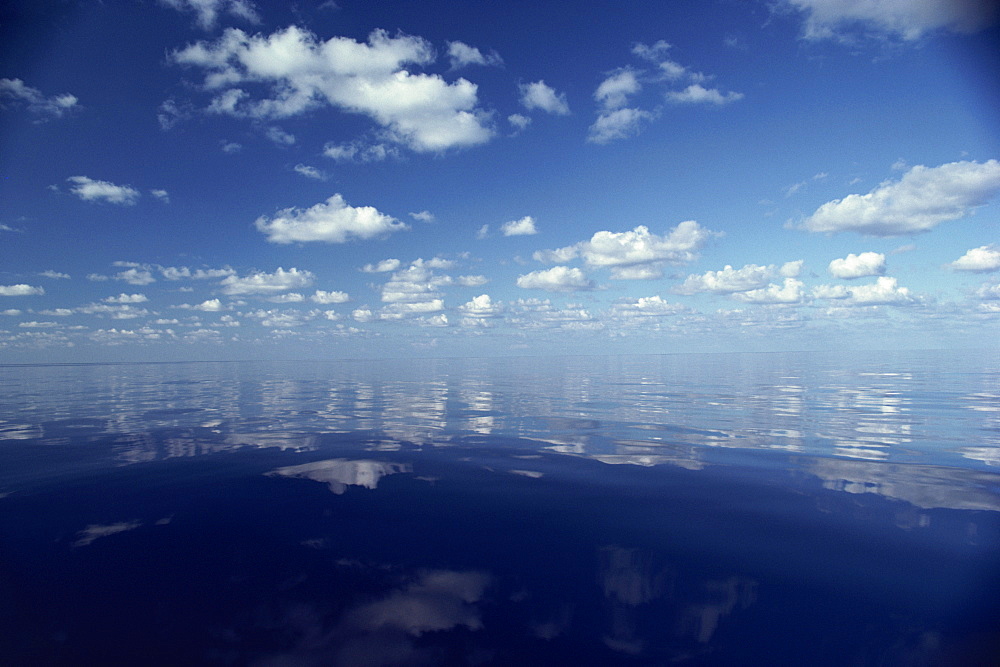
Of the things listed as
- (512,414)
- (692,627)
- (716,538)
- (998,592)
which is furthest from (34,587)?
(512,414)

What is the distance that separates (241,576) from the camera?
681 cm

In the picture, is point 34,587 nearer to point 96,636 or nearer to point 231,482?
point 96,636

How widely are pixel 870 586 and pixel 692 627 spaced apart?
297 cm

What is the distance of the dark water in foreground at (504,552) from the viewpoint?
17.5ft

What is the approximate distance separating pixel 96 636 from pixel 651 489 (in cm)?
995

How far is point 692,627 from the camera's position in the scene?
562 centimetres

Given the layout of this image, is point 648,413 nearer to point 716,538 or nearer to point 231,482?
point 716,538

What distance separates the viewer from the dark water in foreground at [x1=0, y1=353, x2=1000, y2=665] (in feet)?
17.5

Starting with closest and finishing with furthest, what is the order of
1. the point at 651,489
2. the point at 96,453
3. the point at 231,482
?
the point at 651,489 → the point at 231,482 → the point at 96,453

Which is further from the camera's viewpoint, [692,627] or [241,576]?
[241,576]

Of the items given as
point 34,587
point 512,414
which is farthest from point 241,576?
point 512,414

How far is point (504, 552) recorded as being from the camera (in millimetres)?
7598

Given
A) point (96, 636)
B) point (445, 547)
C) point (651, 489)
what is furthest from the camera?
point (651, 489)

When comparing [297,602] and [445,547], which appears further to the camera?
[445,547]
